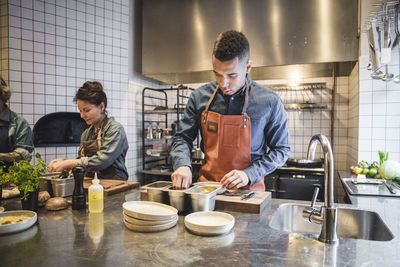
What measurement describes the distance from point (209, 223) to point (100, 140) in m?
1.51

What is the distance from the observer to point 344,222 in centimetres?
157

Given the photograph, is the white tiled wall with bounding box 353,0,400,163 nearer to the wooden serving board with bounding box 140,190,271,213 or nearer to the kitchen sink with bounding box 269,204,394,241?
the kitchen sink with bounding box 269,204,394,241

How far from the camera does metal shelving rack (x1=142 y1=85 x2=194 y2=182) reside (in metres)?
4.00

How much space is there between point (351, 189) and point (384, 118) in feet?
3.74

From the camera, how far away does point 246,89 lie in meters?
1.90

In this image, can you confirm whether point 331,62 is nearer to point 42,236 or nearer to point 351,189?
point 351,189

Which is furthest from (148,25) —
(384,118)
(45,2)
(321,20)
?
(384,118)

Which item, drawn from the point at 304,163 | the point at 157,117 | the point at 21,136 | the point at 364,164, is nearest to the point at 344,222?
the point at 364,164

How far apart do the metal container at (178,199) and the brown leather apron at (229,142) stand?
1.84ft

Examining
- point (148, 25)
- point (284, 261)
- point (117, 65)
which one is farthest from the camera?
point (148, 25)

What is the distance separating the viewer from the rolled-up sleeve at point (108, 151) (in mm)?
2221

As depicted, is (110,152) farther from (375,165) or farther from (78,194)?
(375,165)

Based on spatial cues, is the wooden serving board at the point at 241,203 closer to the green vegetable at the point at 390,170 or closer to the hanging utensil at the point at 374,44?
the green vegetable at the point at 390,170

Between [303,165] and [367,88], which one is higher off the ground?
[367,88]
